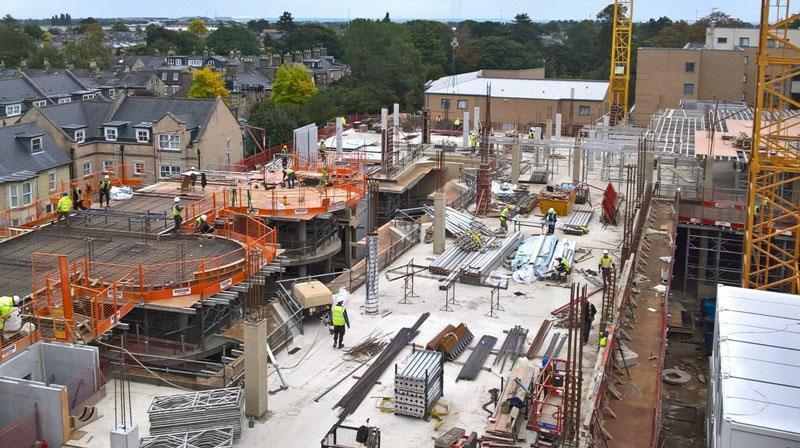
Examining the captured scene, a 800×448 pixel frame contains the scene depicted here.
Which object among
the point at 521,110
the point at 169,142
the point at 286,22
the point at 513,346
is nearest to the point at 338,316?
the point at 513,346

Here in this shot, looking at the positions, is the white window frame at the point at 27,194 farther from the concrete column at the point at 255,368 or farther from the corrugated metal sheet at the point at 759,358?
the corrugated metal sheet at the point at 759,358

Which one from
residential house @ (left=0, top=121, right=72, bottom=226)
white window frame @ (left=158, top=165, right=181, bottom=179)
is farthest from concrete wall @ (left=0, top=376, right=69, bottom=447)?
white window frame @ (left=158, top=165, right=181, bottom=179)

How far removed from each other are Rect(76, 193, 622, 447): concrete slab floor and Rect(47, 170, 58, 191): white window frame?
22.5m

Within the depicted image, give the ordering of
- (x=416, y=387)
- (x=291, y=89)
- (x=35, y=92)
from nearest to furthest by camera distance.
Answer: (x=416, y=387) < (x=35, y=92) < (x=291, y=89)

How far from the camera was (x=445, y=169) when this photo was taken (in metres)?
47.6

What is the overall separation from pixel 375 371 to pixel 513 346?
3888 mm

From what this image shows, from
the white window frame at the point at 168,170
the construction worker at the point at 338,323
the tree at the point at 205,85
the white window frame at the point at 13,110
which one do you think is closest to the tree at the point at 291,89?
the tree at the point at 205,85

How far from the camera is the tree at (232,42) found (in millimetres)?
139625

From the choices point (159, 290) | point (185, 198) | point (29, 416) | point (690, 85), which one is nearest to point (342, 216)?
point (185, 198)

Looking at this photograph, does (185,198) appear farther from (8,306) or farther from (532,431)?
(532,431)

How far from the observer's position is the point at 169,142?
46.0 metres

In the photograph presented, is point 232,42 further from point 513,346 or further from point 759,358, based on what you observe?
point 759,358

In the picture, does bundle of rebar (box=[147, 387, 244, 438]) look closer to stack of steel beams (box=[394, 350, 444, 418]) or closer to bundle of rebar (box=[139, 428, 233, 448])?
bundle of rebar (box=[139, 428, 233, 448])

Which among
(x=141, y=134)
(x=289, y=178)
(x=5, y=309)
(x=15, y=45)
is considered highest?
(x=15, y=45)
